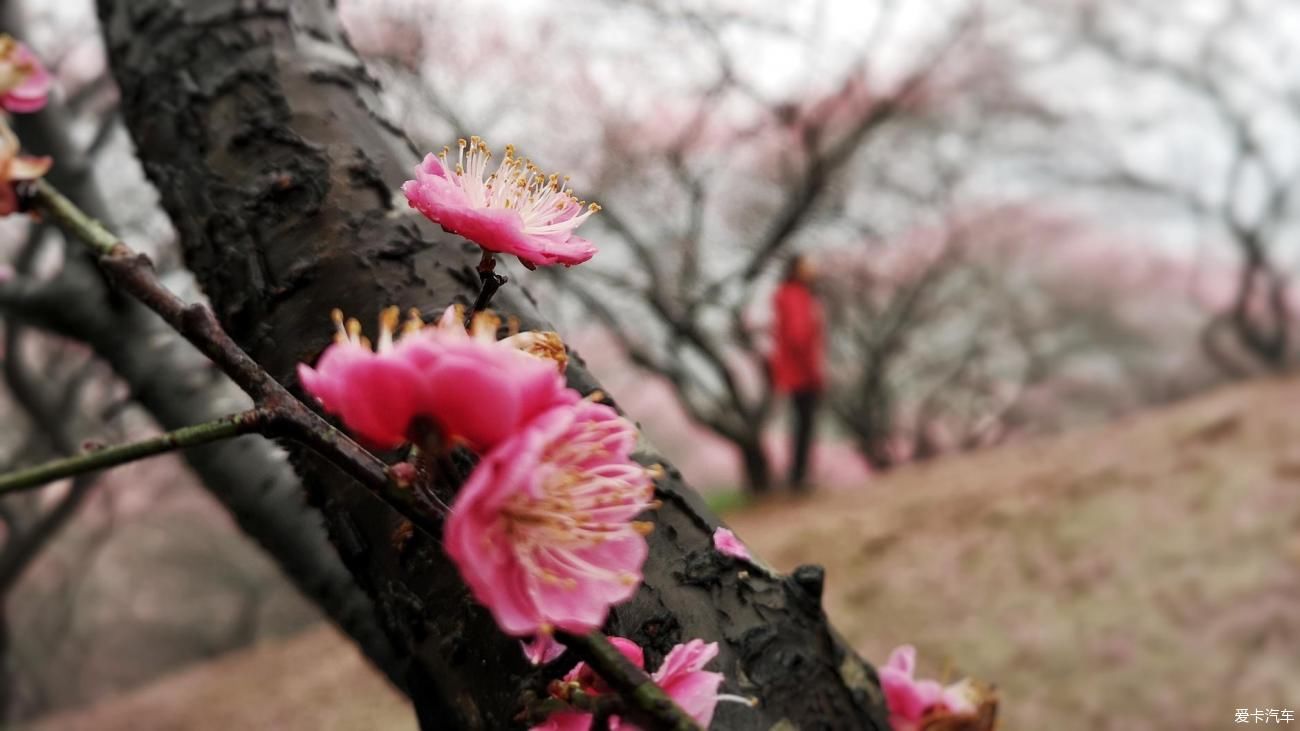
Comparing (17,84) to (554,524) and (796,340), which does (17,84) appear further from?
(796,340)

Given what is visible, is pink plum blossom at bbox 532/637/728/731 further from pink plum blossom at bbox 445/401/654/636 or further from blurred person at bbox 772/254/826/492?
blurred person at bbox 772/254/826/492

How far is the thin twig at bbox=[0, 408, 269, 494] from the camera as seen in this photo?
25 cm

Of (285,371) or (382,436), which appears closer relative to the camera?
(382,436)

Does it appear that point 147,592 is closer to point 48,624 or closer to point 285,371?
point 48,624

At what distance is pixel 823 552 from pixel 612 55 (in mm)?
3494

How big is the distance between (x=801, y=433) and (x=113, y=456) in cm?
497

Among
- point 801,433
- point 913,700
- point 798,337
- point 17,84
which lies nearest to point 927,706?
point 913,700

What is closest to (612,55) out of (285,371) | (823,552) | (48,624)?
(823,552)

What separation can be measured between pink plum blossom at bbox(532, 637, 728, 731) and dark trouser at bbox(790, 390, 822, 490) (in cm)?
464

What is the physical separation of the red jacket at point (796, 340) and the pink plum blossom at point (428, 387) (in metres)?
4.38

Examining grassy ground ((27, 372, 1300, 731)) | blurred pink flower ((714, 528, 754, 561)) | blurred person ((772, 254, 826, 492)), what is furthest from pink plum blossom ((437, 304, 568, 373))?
blurred person ((772, 254, 826, 492))

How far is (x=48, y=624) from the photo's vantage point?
695cm

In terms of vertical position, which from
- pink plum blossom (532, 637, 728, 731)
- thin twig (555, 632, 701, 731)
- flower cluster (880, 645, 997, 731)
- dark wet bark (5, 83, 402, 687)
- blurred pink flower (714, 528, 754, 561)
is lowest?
dark wet bark (5, 83, 402, 687)

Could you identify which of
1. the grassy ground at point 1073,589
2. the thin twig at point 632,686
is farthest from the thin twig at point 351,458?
the grassy ground at point 1073,589
